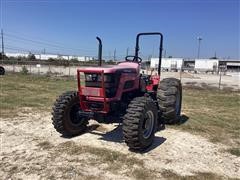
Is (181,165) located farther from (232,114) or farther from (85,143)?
(232,114)

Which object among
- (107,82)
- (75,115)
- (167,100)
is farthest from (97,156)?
(167,100)

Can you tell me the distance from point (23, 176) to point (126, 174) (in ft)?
5.11

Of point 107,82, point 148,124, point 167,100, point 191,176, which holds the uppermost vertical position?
point 107,82

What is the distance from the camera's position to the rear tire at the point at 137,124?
5352mm

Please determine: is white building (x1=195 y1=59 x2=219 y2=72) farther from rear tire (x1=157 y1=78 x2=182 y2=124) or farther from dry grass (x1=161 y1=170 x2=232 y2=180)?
dry grass (x1=161 y1=170 x2=232 y2=180)

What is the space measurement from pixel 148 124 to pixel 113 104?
83cm

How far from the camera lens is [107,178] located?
449cm

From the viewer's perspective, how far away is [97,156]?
5359 mm

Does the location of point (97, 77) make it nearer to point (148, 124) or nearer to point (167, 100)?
point (148, 124)

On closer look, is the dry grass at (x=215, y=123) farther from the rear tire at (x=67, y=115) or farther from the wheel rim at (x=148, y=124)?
the rear tire at (x=67, y=115)

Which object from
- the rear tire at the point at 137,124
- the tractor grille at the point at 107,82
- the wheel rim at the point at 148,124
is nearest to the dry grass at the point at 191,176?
the rear tire at the point at 137,124

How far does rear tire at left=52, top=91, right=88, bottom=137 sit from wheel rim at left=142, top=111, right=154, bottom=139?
159 cm

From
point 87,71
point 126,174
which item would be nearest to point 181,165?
point 126,174

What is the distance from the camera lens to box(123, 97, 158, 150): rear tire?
5352 mm
